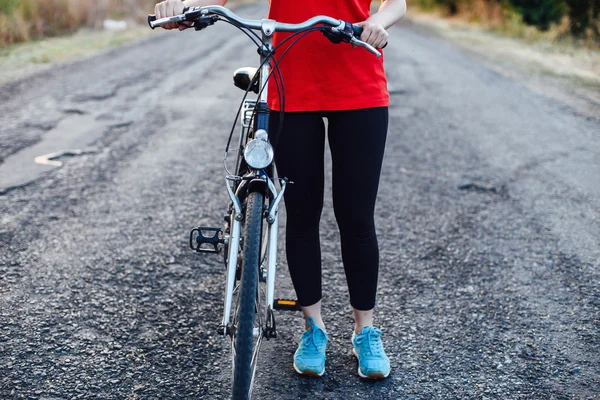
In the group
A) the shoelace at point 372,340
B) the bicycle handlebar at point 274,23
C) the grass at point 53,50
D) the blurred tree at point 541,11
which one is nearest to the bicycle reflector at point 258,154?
the bicycle handlebar at point 274,23

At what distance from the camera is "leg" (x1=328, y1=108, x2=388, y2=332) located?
2275mm

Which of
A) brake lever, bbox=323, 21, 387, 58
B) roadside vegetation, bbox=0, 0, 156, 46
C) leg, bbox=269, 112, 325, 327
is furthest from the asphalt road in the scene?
roadside vegetation, bbox=0, 0, 156, 46

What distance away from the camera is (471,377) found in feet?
8.23

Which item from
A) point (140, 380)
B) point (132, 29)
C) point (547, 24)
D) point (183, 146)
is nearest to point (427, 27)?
point (547, 24)

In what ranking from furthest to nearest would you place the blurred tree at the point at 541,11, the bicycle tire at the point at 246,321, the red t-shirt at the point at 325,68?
the blurred tree at the point at 541,11, the red t-shirt at the point at 325,68, the bicycle tire at the point at 246,321

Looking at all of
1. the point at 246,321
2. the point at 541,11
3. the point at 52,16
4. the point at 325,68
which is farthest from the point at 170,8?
the point at 541,11

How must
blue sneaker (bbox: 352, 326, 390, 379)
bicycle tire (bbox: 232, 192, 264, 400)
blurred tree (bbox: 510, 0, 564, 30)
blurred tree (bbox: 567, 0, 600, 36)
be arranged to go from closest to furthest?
bicycle tire (bbox: 232, 192, 264, 400) → blue sneaker (bbox: 352, 326, 390, 379) → blurred tree (bbox: 567, 0, 600, 36) → blurred tree (bbox: 510, 0, 564, 30)

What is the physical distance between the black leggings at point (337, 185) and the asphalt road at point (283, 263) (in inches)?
15.7

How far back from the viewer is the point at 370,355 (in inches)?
98.4

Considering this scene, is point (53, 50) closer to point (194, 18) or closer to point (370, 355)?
point (194, 18)

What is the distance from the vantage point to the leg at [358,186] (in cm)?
228

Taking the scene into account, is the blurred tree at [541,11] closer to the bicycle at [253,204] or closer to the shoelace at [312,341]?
the shoelace at [312,341]

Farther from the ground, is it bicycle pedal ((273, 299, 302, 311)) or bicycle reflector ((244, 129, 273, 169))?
bicycle reflector ((244, 129, 273, 169))

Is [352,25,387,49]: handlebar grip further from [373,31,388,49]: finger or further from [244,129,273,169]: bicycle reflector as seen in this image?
[244,129,273,169]: bicycle reflector
